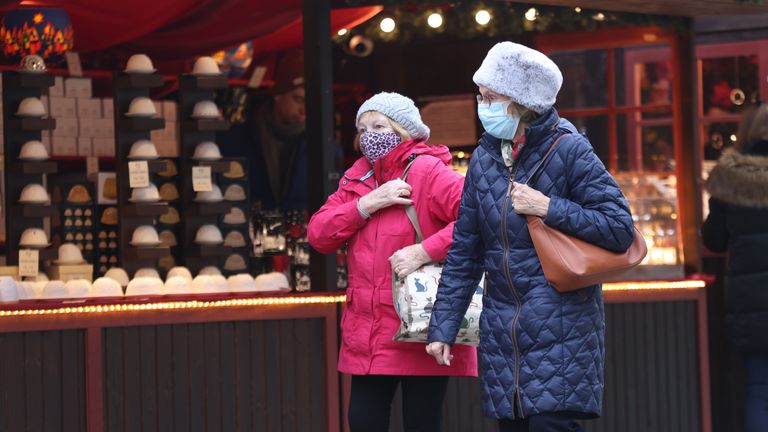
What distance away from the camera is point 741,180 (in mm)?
7645

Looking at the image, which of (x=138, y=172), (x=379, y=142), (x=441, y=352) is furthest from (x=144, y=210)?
(x=441, y=352)

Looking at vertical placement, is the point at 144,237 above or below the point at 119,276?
above

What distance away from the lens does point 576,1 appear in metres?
7.75

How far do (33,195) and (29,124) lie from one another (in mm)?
398

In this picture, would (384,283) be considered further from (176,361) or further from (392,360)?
(176,361)

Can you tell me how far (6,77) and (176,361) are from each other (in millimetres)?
2337

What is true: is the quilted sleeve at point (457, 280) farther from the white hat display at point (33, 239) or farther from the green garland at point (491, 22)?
the white hat display at point (33, 239)

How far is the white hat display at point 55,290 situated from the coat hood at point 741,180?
343 centimetres

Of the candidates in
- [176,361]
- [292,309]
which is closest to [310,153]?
[292,309]

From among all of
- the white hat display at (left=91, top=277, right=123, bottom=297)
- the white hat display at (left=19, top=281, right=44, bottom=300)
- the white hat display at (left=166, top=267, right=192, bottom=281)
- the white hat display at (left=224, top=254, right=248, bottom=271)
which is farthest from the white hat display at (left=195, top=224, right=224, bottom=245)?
the white hat display at (left=19, top=281, right=44, bottom=300)

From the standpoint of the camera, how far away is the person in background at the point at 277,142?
33.5 ft

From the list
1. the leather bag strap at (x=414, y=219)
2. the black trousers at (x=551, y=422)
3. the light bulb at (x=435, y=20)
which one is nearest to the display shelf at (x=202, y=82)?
the light bulb at (x=435, y=20)

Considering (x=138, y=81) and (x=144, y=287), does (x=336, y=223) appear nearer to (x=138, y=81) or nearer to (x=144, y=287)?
(x=144, y=287)

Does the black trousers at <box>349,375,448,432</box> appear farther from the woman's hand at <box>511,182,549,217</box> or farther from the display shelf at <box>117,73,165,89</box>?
the display shelf at <box>117,73,165,89</box>
